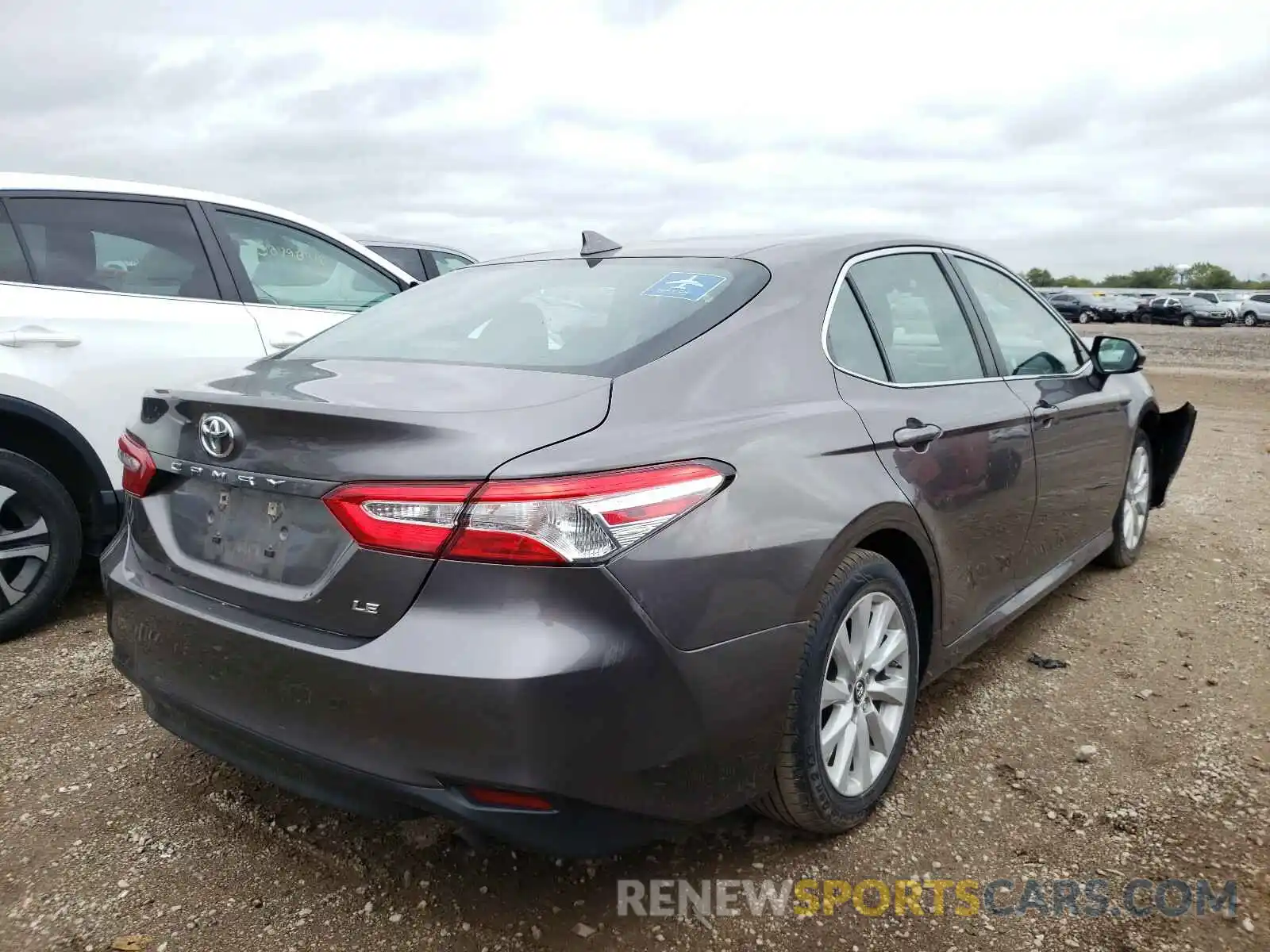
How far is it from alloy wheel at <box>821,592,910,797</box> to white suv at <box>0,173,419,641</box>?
225 cm

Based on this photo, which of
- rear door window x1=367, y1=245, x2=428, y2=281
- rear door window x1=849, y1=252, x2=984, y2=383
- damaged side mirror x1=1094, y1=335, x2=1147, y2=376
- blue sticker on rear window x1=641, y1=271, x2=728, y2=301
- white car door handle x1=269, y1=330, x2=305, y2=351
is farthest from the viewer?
rear door window x1=367, y1=245, x2=428, y2=281

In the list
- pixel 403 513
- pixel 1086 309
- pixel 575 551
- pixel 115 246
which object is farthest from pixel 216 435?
pixel 1086 309

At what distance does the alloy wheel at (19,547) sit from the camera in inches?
141

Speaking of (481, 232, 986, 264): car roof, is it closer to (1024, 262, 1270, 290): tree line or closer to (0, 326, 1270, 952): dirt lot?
(0, 326, 1270, 952): dirt lot

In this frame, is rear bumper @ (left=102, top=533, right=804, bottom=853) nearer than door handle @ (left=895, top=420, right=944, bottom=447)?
Yes

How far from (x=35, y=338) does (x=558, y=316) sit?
233 centimetres

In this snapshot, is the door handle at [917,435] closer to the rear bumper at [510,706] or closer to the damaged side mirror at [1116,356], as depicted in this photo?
the rear bumper at [510,706]

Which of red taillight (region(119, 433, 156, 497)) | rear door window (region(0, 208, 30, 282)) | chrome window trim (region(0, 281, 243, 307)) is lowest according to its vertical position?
red taillight (region(119, 433, 156, 497))

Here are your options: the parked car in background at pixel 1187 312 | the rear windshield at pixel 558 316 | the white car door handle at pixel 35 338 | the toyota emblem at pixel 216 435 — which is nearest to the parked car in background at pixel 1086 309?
the parked car in background at pixel 1187 312

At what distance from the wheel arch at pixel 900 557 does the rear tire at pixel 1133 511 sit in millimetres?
2067

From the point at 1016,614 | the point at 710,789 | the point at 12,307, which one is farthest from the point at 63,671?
the point at 1016,614

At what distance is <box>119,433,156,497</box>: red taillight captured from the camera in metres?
2.32

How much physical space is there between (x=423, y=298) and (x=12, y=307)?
5.84 ft

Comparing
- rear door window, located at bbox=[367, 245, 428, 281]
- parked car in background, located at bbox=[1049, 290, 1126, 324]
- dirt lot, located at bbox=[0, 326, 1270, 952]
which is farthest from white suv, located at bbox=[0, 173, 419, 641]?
parked car in background, located at bbox=[1049, 290, 1126, 324]
